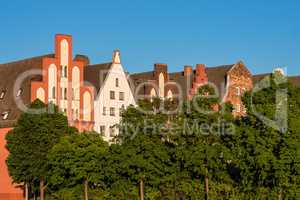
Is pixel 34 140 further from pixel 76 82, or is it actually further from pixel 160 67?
pixel 160 67

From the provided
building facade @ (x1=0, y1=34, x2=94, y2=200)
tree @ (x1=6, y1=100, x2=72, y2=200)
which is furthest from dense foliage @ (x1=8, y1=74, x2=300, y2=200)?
building facade @ (x1=0, y1=34, x2=94, y2=200)

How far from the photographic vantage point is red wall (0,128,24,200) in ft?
257

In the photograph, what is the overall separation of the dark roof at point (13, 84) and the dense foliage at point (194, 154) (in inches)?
665

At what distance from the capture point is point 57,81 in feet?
265

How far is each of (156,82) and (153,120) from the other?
34.1 meters

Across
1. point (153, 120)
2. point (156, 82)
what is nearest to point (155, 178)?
point (153, 120)

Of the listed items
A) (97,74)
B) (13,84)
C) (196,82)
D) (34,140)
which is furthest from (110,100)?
(34,140)

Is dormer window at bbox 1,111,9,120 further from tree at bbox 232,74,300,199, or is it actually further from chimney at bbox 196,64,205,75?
tree at bbox 232,74,300,199

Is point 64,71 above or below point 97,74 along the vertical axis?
below

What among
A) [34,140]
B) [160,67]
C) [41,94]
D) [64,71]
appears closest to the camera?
[34,140]

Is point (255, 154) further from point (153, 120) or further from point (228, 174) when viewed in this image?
point (153, 120)

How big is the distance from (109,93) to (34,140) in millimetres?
19888

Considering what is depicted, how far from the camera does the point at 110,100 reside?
86750mm

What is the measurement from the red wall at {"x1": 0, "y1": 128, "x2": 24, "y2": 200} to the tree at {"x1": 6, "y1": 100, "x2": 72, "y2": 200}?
28.6 feet
